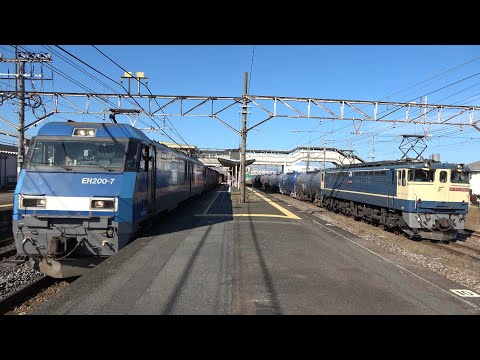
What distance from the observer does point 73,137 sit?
9312 mm

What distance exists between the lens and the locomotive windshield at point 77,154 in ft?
29.7

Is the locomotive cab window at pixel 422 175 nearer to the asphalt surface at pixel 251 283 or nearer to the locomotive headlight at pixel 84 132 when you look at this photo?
the asphalt surface at pixel 251 283

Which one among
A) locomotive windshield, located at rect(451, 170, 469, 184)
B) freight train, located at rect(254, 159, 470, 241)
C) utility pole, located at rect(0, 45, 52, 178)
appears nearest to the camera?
freight train, located at rect(254, 159, 470, 241)

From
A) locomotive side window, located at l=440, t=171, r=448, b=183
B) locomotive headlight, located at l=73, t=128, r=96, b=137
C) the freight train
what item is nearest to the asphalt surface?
locomotive headlight, located at l=73, t=128, r=96, b=137

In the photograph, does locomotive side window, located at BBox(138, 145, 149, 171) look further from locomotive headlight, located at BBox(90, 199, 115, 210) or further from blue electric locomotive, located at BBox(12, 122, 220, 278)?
locomotive headlight, located at BBox(90, 199, 115, 210)

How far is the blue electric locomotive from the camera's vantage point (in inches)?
321

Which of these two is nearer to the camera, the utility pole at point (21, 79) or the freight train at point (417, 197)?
the freight train at point (417, 197)

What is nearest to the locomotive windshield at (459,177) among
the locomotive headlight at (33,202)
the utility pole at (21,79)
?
the locomotive headlight at (33,202)

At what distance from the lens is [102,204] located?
848cm

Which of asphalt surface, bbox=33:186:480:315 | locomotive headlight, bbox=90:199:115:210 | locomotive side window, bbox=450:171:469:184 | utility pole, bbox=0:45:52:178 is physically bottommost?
asphalt surface, bbox=33:186:480:315

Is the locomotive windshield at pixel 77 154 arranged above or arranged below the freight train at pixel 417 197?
above
